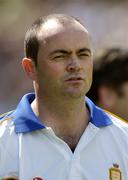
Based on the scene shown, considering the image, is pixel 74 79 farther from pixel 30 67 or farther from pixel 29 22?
pixel 29 22

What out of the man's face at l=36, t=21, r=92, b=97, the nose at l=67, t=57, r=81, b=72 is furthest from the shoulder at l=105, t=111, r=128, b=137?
the nose at l=67, t=57, r=81, b=72

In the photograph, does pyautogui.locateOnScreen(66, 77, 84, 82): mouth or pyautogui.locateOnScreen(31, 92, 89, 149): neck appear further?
pyautogui.locateOnScreen(31, 92, 89, 149): neck

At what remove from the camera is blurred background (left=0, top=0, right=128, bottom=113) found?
8.81 metres

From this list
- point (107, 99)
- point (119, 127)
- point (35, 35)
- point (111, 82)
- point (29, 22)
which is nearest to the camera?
point (35, 35)

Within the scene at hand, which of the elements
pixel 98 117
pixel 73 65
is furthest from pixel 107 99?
pixel 73 65

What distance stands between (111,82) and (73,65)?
1.59 meters

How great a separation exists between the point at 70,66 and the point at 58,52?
0.11 meters

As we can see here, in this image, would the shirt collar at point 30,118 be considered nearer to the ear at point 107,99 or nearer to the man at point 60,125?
the man at point 60,125

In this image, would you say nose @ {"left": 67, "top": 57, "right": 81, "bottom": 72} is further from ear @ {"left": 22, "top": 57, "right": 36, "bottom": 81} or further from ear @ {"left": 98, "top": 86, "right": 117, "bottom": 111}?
ear @ {"left": 98, "top": 86, "right": 117, "bottom": 111}

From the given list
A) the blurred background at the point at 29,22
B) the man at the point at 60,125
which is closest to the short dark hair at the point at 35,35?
the man at the point at 60,125

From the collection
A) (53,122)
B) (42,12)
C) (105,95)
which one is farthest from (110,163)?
(42,12)

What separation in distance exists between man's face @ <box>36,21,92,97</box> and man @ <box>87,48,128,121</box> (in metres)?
1.30

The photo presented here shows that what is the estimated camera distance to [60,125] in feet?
14.0

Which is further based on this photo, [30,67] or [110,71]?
[110,71]
